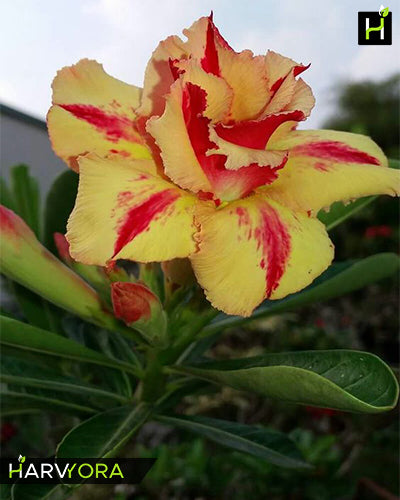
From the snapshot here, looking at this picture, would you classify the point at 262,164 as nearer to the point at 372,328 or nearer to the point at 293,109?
the point at 293,109

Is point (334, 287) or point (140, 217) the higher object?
point (140, 217)

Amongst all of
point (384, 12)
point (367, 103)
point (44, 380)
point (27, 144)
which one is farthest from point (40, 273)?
point (367, 103)

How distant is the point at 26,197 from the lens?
92 cm

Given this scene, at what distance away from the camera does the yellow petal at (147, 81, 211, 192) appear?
501 millimetres

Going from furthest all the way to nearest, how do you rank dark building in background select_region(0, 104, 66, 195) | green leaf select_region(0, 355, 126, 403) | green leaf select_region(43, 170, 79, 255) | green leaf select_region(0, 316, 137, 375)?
dark building in background select_region(0, 104, 66, 195), green leaf select_region(43, 170, 79, 255), green leaf select_region(0, 355, 126, 403), green leaf select_region(0, 316, 137, 375)

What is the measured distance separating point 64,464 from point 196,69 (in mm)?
396

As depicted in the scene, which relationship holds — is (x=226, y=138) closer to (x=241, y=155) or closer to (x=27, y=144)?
(x=241, y=155)

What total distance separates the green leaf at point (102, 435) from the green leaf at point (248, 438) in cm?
7

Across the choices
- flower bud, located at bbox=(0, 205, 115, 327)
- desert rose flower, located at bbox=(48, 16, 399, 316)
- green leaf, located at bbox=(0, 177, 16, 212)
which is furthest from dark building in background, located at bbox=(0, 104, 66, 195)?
desert rose flower, located at bbox=(48, 16, 399, 316)

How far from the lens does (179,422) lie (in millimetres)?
760

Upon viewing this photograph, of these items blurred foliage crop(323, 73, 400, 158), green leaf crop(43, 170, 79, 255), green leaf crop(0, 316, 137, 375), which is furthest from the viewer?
blurred foliage crop(323, 73, 400, 158)

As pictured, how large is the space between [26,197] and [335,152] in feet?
1.70

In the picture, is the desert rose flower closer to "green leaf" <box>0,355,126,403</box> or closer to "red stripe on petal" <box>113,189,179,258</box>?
"red stripe on petal" <box>113,189,179,258</box>

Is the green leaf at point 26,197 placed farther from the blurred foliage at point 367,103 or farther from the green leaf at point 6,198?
the blurred foliage at point 367,103
